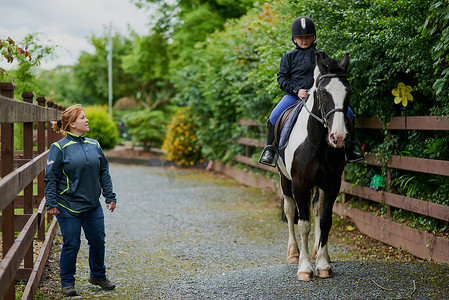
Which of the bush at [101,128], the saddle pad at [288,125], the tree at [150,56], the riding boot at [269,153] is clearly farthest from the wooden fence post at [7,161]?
the tree at [150,56]

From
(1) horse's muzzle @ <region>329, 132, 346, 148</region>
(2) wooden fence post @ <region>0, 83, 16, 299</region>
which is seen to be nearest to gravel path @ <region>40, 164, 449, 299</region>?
(2) wooden fence post @ <region>0, 83, 16, 299</region>

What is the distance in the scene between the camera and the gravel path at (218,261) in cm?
468

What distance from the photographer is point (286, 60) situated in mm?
6012

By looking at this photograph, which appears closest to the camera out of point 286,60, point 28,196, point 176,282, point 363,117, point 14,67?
point 28,196

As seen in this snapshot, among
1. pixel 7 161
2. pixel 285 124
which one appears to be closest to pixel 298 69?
pixel 285 124

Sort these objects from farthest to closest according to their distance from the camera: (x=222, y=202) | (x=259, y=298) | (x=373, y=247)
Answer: (x=222, y=202)
(x=373, y=247)
(x=259, y=298)

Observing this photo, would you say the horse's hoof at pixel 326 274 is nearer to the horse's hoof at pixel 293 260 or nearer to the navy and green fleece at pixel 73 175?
the horse's hoof at pixel 293 260

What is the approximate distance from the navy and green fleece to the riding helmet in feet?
9.18

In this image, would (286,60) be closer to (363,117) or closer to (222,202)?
(363,117)

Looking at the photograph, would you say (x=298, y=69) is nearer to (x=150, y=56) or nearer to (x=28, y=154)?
(x=28, y=154)

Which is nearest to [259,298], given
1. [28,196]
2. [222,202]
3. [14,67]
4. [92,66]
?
[28,196]

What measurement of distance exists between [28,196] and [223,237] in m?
3.65

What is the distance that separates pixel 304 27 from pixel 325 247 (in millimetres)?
2549

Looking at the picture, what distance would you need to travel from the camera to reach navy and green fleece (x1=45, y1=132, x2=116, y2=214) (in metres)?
4.64
